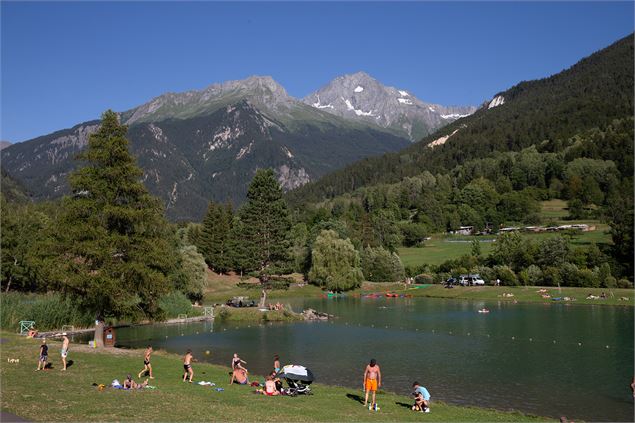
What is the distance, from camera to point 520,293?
93.9m

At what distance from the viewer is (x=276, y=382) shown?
26.6m

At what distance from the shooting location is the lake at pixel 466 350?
32.0 metres

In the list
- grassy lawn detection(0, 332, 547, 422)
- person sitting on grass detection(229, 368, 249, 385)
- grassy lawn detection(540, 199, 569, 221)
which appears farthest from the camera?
grassy lawn detection(540, 199, 569, 221)

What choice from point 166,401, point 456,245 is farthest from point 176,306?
point 456,245

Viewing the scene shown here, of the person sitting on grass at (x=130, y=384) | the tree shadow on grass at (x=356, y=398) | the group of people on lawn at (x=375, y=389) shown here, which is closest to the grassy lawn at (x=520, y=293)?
the tree shadow on grass at (x=356, y=398)

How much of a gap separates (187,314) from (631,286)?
68.7 m

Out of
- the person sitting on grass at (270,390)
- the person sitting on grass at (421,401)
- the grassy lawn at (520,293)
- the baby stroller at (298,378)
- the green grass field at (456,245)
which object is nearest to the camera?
the person sitting on grass at (421,401)

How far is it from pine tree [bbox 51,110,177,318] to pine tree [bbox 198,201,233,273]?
7561cm

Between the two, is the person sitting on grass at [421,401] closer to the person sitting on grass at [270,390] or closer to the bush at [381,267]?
the person sitting on grass at [270,390]

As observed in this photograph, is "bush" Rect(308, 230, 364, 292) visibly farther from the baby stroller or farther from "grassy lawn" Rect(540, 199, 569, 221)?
the baby stroller

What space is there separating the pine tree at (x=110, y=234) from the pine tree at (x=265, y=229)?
141 feet

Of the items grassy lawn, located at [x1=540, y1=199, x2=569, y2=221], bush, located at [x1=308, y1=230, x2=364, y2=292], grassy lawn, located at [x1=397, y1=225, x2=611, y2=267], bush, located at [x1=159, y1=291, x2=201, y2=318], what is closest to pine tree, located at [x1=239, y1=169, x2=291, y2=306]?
bush, located at [x1=159, y1=291, x2=201, y2=318]

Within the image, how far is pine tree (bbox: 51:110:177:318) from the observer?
38.2 m

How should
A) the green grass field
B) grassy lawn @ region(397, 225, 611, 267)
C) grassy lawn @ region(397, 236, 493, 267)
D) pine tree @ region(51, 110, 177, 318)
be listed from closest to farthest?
pine tree @ region(51, 110, 177, 318) → grassy lawn @ region(397, 225, 611, 267) → the green grass field → grassy lawn @ region(397, 236, 493, 267)
